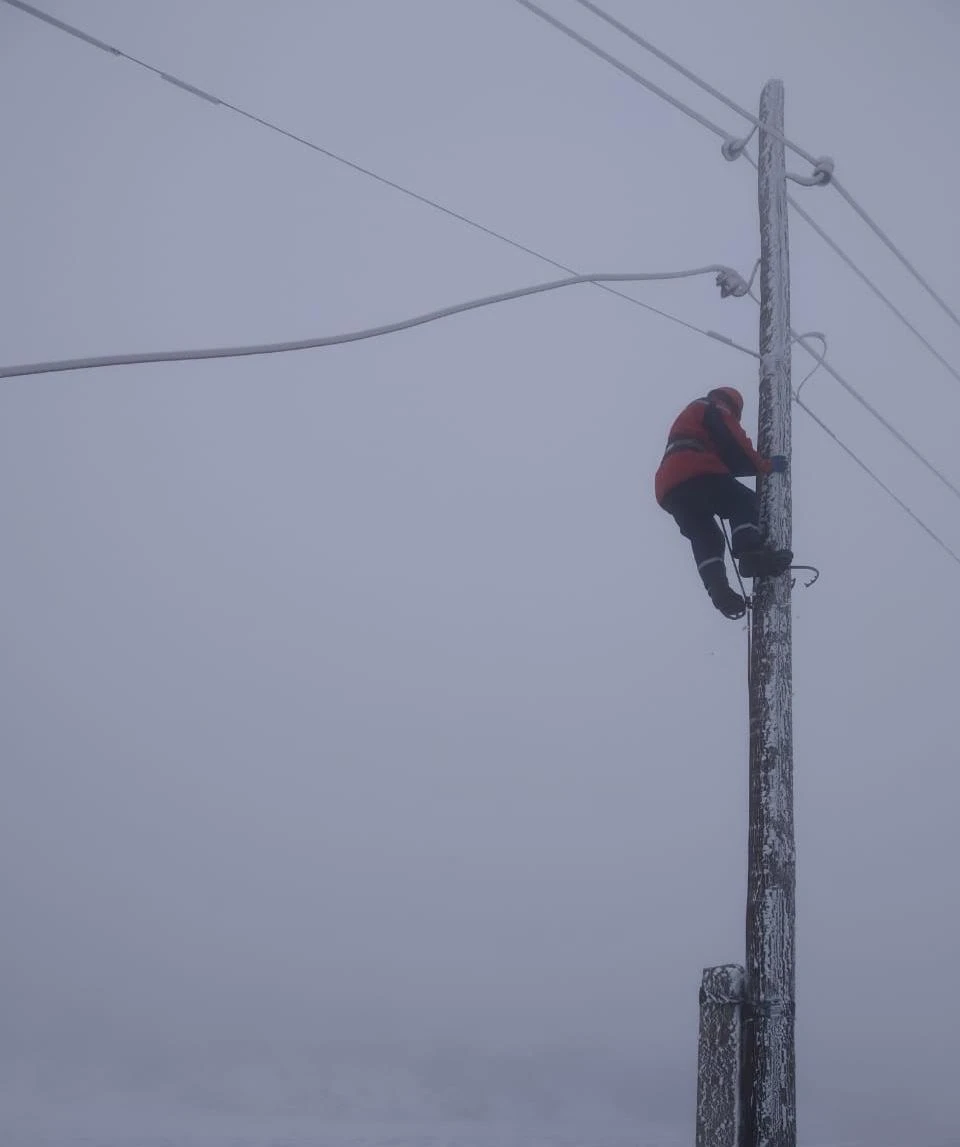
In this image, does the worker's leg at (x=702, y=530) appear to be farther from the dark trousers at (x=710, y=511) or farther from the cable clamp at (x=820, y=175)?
the cable clamp at (x=820, y=175)

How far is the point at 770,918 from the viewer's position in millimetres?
5051

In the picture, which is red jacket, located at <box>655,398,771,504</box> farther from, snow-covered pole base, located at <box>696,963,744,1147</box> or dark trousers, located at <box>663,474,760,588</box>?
snow-covered pole base, located at <box>696,963,744,1147</box>

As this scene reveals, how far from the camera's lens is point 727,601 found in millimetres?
6078

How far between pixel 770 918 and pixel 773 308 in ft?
11.3

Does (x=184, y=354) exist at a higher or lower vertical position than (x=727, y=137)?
lower

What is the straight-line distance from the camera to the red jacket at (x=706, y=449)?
6.21 metres

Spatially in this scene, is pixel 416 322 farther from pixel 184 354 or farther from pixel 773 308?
pixel 773 308

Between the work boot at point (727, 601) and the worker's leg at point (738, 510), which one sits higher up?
the worker's leg at point (738, 510)

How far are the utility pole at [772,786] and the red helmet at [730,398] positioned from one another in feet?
1.58

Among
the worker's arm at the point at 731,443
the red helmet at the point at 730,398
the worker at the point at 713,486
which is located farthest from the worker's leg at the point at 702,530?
the red helmet at the point at 730,398

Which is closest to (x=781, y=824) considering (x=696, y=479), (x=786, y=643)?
(x=786, y=643)

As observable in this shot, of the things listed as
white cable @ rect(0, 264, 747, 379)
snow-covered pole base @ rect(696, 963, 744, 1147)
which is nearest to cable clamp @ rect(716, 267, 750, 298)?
white cable @ rect(0, 264, 747, 379)

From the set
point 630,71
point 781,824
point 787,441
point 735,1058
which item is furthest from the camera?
point 630,71

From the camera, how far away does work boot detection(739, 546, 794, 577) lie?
5.67 m
